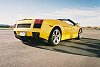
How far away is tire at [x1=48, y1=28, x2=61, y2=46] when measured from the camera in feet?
24.7

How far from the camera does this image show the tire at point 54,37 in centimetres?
753

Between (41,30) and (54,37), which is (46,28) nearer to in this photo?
(41,30)

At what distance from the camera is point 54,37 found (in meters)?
7.79

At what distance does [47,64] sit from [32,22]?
292cm

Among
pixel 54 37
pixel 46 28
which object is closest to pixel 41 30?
pixel 46 28

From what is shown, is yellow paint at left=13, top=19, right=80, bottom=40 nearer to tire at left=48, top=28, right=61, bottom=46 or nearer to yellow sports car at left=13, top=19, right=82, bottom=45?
yellow sports car at left=13, top=19, right=82, bottom=45

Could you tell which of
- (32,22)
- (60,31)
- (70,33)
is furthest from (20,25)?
(70,33)

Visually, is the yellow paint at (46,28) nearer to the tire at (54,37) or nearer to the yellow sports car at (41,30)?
the yellow sports car at (41,30)

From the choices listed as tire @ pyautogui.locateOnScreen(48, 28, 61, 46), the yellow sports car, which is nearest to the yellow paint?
the yellow sports car

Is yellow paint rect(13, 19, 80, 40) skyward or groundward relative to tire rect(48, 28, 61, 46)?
skyward

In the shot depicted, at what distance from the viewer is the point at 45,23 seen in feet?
23.2

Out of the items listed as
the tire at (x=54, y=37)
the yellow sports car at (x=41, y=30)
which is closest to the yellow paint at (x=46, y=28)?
the yellow sports car at (x=41, y=30)

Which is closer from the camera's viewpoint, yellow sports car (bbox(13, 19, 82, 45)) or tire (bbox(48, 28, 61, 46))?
yellow sports car (bbox(13, 19, 82, 45))

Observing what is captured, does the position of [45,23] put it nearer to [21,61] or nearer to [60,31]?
[60,31]
